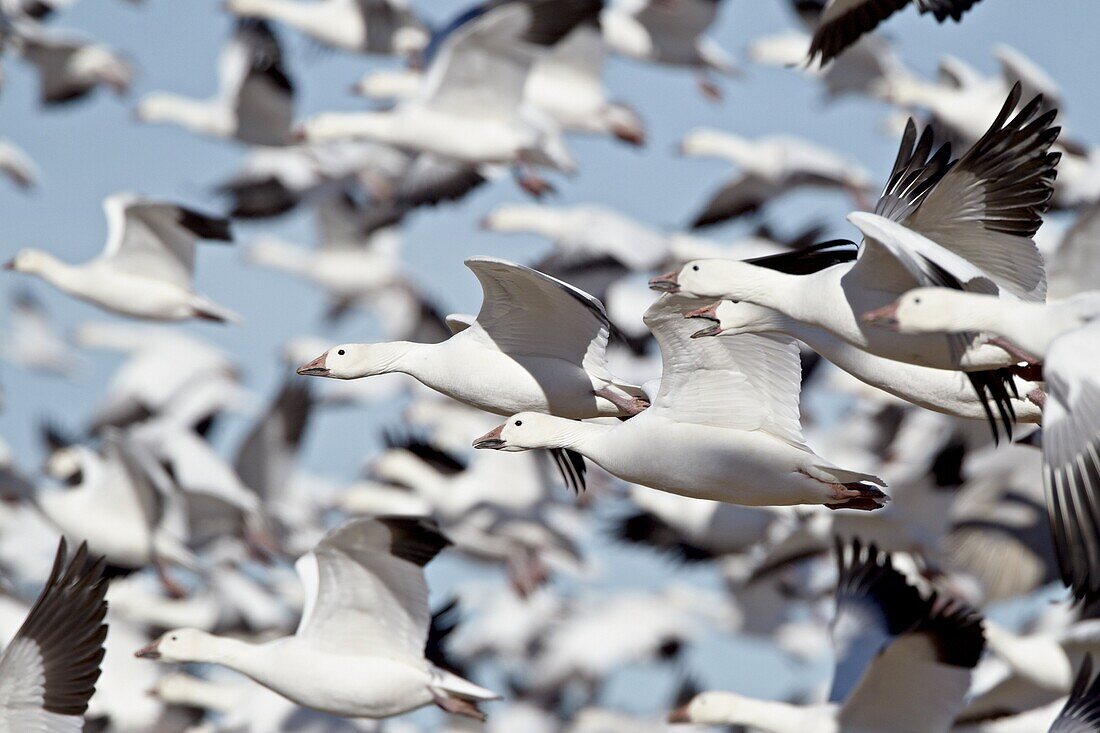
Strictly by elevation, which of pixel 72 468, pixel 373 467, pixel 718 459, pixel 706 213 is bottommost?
pixel 373 467

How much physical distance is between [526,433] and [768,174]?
7970 mm

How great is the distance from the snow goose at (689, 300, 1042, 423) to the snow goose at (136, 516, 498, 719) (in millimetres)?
2002

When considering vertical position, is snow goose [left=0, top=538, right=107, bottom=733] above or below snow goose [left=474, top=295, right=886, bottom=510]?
below

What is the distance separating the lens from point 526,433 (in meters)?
6.57

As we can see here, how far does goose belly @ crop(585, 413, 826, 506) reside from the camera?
6172mm

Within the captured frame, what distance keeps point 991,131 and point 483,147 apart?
580 cm

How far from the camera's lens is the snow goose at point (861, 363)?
6.03 metres

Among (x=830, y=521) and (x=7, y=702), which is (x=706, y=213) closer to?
(x=830, y=521)

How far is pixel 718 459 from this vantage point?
618 centimetres

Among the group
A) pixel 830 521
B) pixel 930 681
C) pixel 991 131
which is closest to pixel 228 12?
pixel 830 521

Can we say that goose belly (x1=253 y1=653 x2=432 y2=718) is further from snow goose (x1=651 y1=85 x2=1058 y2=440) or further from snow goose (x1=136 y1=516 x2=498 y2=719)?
snow goose (x1=651 y1=85 x2=1058 y2=440)

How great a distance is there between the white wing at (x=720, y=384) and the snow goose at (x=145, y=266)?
Result: 4.45 m

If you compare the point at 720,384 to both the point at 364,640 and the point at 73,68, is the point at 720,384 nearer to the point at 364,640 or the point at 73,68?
the point at 364,640

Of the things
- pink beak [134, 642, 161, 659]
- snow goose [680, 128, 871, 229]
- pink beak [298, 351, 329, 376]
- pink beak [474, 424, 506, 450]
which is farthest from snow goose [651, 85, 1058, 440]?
snow goose [680, 128, 871, 229]
